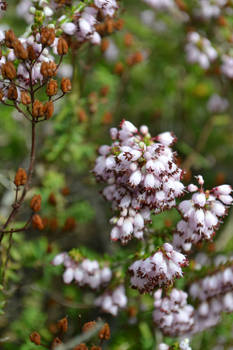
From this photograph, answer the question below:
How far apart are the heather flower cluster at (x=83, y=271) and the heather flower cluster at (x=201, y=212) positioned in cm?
103

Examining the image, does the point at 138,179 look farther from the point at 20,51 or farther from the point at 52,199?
the point at 52,199

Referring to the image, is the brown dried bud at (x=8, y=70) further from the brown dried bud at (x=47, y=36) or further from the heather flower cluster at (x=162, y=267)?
the heather flower cluster at (x=162, y=267)

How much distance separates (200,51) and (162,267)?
4.46 metres

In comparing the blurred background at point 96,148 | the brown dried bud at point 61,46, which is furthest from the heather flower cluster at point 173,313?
the brown dried bud at point 61,46

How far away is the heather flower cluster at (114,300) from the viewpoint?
4.18m

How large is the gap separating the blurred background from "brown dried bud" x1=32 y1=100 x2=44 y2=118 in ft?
5.78

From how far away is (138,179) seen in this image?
3.06 m

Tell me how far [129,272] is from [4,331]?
2.55m

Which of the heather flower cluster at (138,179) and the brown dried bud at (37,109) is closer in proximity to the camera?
the heather flower cluster at (138,179)

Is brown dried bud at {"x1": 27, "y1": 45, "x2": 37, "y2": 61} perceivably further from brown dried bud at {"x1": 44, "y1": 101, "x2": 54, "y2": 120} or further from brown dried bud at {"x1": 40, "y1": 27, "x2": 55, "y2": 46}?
brown dried bud at {"x1": 44, "y1": 101, "x2": 54, "y2": 120}

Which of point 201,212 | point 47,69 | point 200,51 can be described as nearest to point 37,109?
point 47,69

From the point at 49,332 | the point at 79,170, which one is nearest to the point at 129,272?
the point at 49,332

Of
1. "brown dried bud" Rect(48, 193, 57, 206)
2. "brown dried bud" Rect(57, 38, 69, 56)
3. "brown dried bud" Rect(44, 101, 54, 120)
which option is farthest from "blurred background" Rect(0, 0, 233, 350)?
"brown dried bud" Rect(44, 101, 54, 120)

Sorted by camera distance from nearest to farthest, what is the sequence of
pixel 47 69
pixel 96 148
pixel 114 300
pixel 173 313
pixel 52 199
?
1. pixel 47 69
2. pixel 173 313
3. pixel 114 300
4. pixel 96 148
5. pixel 52 199
